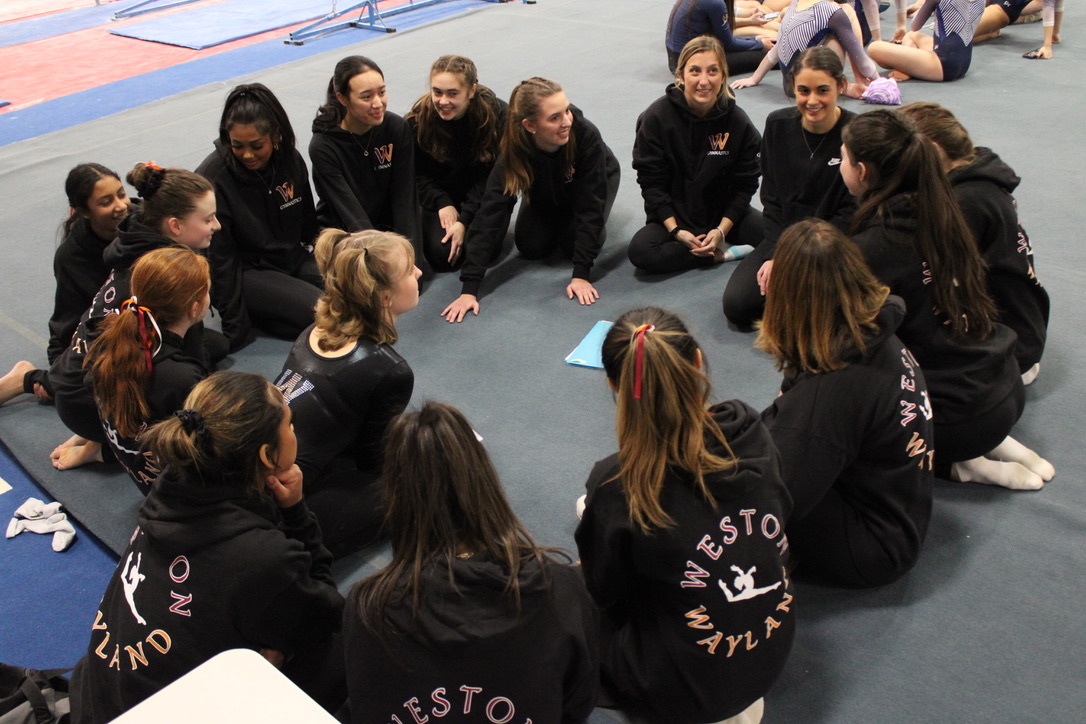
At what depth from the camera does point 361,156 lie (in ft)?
11.5

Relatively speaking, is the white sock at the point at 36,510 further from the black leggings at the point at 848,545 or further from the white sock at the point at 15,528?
the black leggings at the point at 848,545

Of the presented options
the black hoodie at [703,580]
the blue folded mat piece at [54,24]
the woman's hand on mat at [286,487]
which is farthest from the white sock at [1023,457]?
the blue folded mat piece at [54,24]

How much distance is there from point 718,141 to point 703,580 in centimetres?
225

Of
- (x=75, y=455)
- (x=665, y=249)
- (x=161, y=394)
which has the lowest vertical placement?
(x=75, y=455)

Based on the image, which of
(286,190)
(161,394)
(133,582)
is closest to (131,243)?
(161,394)

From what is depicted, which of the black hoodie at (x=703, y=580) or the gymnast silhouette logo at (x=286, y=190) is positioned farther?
the gymnast silhouette logo at (x=286, y=190)

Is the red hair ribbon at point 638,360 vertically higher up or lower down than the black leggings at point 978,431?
higher up

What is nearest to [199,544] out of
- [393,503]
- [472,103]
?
[393,503]

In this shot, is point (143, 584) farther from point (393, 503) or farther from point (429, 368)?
point (429, 368)

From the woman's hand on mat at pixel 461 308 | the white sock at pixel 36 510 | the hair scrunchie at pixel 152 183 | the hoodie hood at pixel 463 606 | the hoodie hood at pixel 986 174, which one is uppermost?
the hair scrunchie at pixel 152 183

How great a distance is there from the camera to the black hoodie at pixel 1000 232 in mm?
2361

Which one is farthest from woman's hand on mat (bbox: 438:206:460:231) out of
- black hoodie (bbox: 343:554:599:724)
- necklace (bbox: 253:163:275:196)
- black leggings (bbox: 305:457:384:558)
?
black hoodie (bbox: 343:554:599:724)

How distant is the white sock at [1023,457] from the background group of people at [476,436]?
1 cm

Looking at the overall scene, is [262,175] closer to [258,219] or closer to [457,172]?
[258,219]
